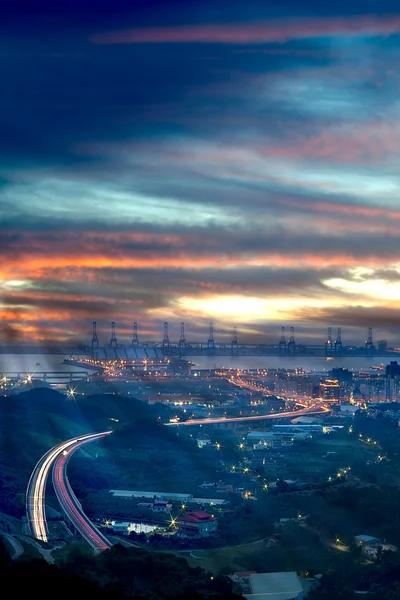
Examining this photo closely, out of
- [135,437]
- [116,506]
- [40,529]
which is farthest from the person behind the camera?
[135,437]

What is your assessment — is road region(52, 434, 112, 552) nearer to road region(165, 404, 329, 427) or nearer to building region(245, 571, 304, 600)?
building region(245, 571, 304, 600)

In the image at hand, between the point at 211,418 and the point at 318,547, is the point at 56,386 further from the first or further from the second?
the point at 318,547

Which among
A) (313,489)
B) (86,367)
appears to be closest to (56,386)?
(86,367)

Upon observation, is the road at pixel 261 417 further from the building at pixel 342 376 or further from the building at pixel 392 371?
the building at pixel 342 376

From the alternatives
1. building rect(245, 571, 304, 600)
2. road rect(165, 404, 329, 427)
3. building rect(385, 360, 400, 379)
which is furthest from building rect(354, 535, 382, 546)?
building rect(385, 360, 400, 379)

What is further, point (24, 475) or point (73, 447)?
point (73, 447)

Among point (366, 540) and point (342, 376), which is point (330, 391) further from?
point (366, 540)

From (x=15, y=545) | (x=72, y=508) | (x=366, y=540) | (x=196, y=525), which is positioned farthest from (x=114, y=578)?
(x=72, y=508)

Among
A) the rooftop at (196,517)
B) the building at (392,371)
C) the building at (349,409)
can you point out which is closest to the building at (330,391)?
the building at (392,371)
